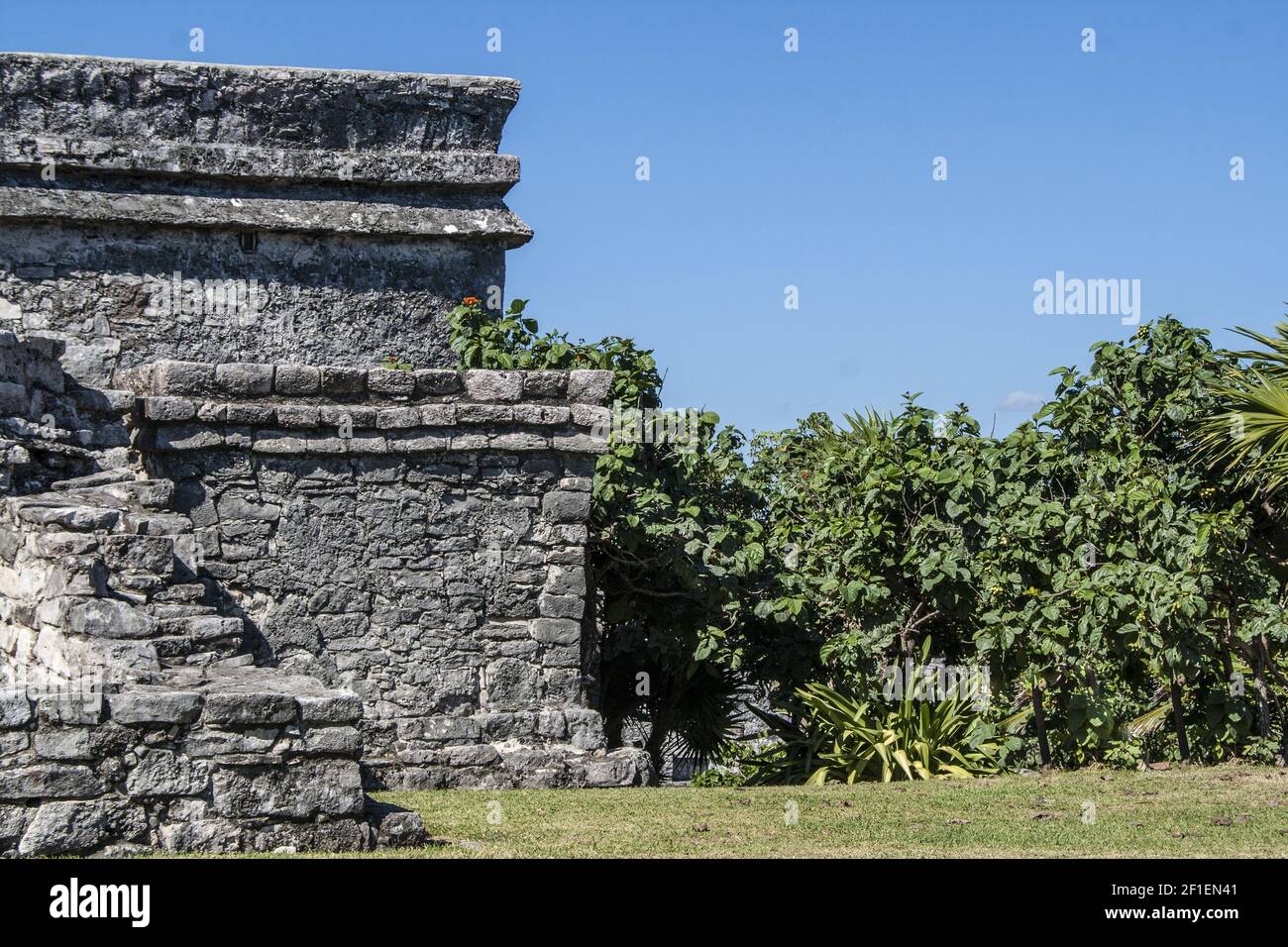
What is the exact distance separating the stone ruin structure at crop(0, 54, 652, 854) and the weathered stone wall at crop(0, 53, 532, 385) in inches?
0.9

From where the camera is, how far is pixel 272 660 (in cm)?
905

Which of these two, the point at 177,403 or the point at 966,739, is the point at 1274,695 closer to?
the point at 966,739

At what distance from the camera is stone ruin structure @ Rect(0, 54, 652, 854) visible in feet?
21.1

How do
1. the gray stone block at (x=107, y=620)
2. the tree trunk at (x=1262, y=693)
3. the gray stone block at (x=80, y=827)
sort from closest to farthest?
the gray stone block at (x=80, y=827) → the gray stone block at (x=107, y=620) → the tree trunk at (x=1262, y=693)

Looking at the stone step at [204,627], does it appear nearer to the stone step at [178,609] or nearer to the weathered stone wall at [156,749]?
the stone step at [178,609]

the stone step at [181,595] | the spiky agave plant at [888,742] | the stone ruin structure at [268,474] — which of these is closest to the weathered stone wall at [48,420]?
the stone ruin structure at [268,474]

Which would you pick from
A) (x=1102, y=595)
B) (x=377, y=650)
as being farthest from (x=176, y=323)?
(x=1102, y=595)

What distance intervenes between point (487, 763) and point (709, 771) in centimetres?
277

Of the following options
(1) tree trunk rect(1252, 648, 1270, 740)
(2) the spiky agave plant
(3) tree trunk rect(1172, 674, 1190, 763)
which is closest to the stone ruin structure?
(2) the spiky agave plant

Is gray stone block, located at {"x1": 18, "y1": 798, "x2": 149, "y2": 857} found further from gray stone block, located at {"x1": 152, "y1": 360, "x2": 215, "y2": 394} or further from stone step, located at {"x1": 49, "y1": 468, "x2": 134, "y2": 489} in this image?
gray stone block, located at {"x1": 152, "y1": 360, "x2": 215, "y2": 394}

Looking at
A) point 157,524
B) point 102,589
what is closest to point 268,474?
point 157,524

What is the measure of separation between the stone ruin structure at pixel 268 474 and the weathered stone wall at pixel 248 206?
2 cm

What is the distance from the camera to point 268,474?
9.16 m

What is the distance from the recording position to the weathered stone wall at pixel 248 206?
12039mm
